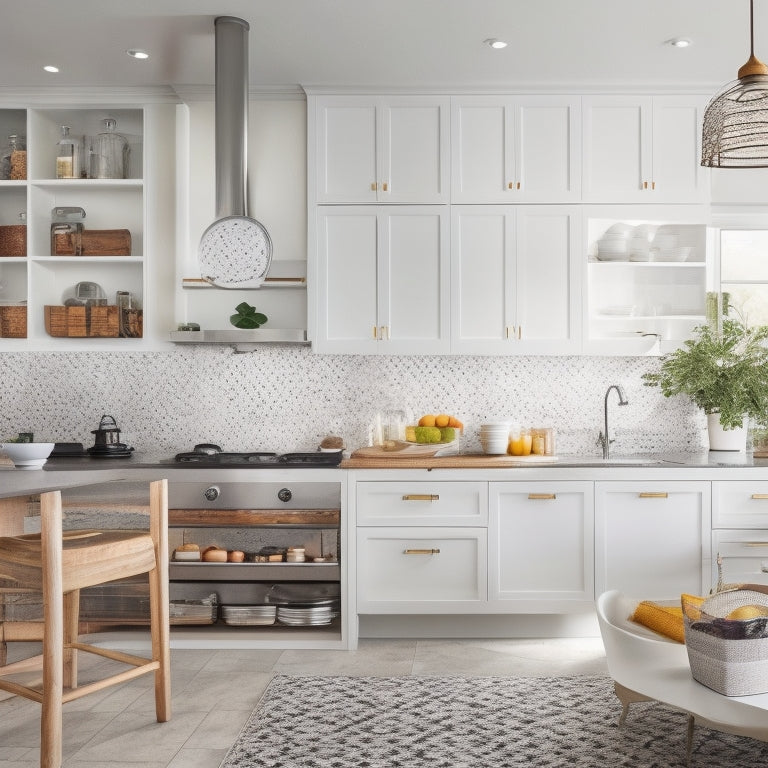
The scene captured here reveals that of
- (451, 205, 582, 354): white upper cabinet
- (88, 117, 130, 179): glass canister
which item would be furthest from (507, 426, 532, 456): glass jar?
(88, 117, 130, 179): glass canister

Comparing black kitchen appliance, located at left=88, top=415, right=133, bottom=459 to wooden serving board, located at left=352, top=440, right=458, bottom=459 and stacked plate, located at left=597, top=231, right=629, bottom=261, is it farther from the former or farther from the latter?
stacked plate, located at left=597, top=231, right=629, bottom=261

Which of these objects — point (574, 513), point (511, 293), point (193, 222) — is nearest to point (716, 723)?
point (574, 513)

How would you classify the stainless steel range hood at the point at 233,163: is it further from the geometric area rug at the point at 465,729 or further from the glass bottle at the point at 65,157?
the geometric area rug at the point at 465,729

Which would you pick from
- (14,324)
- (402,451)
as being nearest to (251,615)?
(402,451)

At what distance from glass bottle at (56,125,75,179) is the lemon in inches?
148

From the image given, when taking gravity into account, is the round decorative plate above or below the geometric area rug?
above

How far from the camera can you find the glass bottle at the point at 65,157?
4.21 metres

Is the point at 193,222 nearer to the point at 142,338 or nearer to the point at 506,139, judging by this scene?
the point at 142,338

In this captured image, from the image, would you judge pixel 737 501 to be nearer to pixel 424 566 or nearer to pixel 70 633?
pixel 424 566

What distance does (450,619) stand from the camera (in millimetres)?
3840

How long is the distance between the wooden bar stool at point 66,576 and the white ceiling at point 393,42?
2.02 metres

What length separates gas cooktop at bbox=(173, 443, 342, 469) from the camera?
146 inches

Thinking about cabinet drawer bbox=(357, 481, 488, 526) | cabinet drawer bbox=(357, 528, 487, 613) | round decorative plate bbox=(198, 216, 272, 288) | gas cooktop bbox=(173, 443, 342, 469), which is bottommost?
cabinet drawer bbox=(357, 528, 487, 613)

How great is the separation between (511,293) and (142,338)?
1980 mm
